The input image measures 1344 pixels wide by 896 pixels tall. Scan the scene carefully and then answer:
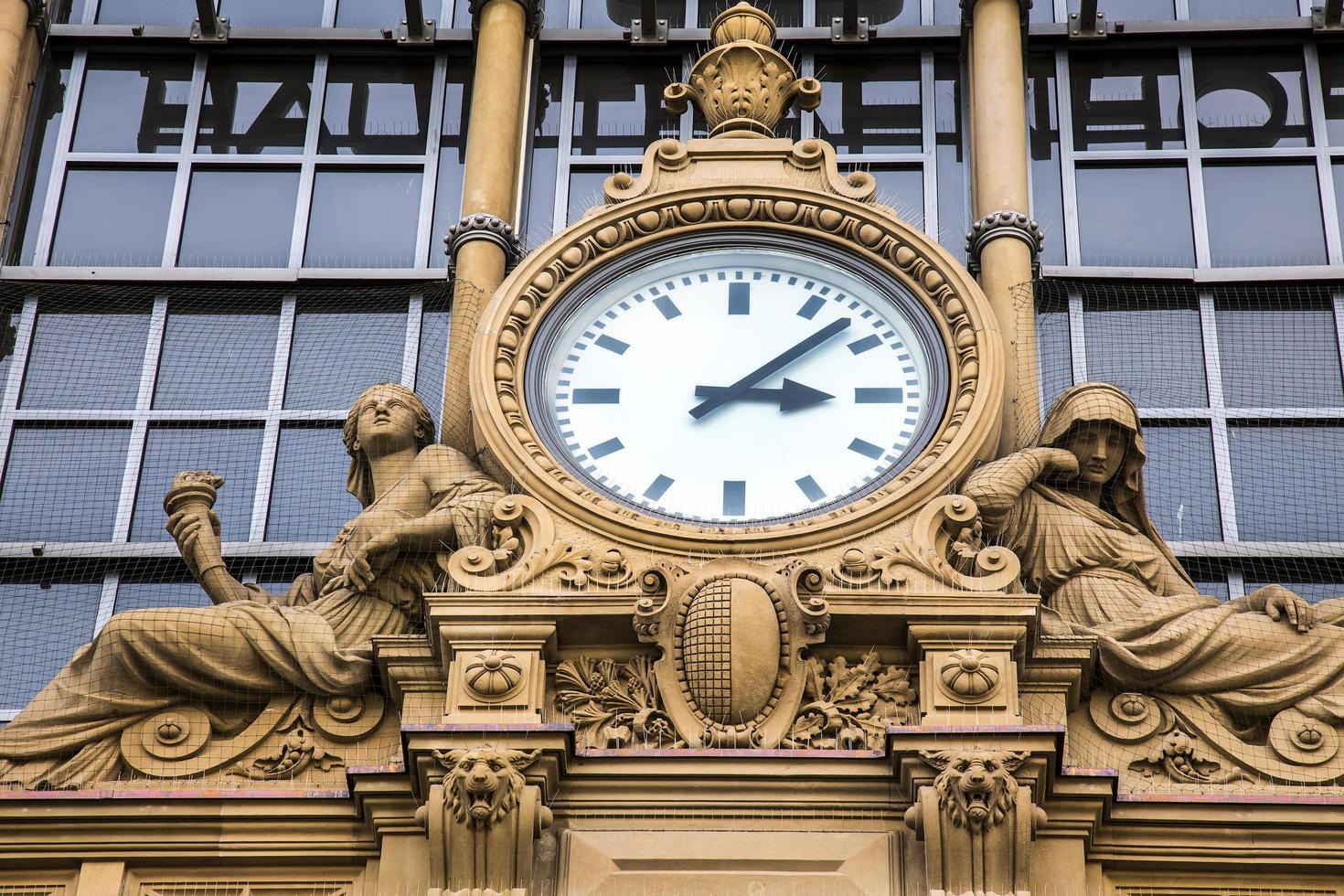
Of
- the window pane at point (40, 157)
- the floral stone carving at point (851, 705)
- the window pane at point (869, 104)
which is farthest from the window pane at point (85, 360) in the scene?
the floral stone carving at point (851, 705)

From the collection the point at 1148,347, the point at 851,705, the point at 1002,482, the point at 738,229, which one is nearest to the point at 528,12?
the point at 738,229

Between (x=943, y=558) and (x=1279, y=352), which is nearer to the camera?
(x=943, y=558)

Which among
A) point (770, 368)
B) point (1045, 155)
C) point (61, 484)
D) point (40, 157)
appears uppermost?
point (1045, 155)

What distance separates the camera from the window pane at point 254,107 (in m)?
16.8

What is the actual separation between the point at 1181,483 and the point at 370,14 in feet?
18.5

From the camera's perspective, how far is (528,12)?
648 inches

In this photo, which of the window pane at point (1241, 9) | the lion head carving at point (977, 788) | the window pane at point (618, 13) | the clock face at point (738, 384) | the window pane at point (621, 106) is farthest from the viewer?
the window pane at point (618, 13)

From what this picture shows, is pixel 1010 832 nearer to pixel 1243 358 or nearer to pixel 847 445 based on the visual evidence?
pixel 847 445

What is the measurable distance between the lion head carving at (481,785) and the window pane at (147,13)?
23.3 ft

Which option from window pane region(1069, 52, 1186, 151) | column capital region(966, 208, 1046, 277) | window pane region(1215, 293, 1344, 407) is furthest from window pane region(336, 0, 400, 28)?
window pane region(1215, 293, 1344, 407)

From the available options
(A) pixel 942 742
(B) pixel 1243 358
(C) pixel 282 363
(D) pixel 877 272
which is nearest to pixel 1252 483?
(B) pixel 1243 358

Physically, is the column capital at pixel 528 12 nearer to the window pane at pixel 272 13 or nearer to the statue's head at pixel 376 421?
the window pane at pixel 272 13

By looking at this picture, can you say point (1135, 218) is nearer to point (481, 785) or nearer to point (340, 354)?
point (340, 354)

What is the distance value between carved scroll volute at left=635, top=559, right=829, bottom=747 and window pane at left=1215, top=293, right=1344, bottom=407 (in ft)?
13.6
